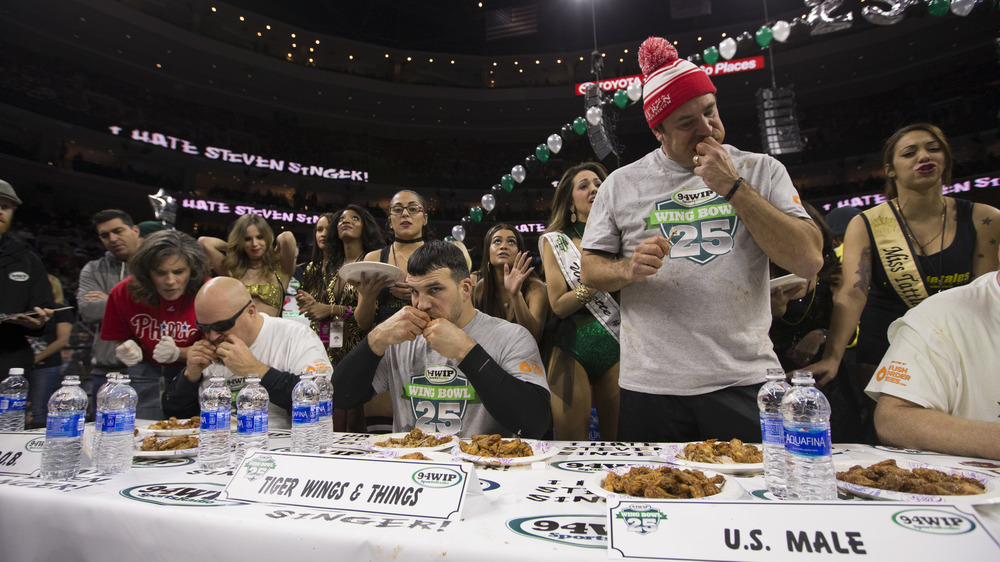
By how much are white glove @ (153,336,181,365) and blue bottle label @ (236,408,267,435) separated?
3.75 feet

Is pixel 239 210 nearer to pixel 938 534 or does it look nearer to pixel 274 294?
pixel 274 294

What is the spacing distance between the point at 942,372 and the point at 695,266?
63 centimetres

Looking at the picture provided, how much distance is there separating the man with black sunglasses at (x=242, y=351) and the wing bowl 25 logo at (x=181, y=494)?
672 mm

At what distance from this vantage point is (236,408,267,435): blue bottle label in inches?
50.7

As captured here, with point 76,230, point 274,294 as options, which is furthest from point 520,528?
point 76,230

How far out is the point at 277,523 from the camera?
79 cm

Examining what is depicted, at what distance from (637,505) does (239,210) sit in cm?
1598

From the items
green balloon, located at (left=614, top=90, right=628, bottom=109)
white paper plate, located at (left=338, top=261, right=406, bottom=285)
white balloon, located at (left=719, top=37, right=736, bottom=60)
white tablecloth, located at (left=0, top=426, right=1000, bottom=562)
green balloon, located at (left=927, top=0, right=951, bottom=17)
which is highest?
white balloon, located at (left=719, top=37, right=736, bottom=60)

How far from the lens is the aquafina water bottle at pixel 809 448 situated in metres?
0.88

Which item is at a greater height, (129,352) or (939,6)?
(939,6)

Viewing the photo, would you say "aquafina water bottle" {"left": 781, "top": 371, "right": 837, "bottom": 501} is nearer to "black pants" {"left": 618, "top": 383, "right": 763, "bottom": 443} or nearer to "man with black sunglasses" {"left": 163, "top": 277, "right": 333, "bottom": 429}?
"black pants" {"left": 618, "top": 383, "right": 763, "bottom": 443}

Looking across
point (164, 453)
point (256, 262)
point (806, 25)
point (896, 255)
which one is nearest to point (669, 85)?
point (896, 255)

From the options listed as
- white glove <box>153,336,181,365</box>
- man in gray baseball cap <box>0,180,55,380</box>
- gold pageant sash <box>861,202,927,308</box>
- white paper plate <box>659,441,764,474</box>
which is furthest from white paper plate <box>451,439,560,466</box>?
man in gray baseball cap <box>0,180,55,380</box>

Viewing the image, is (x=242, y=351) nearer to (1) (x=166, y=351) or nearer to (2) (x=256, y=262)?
(1) (x=166, y=351)
